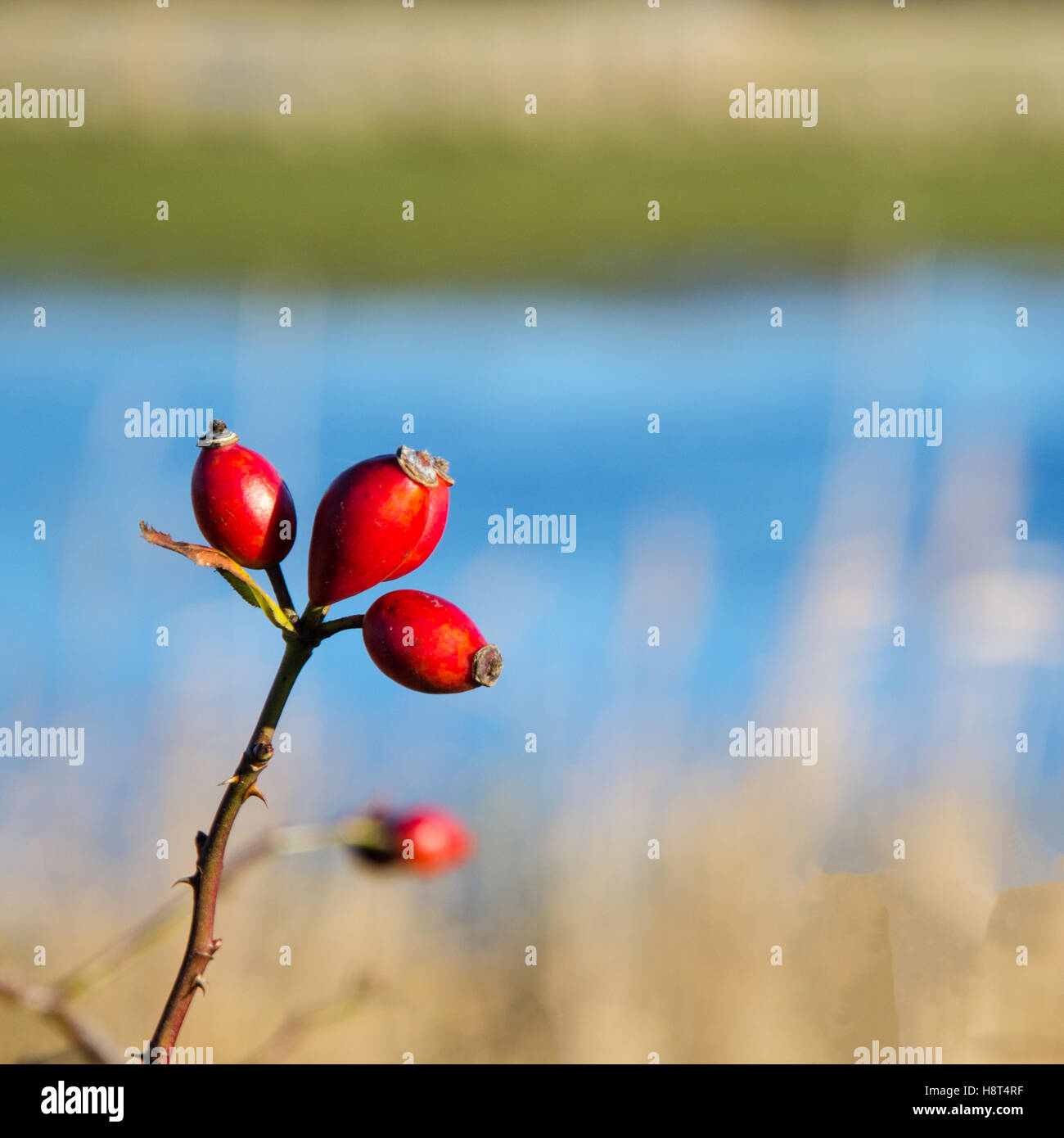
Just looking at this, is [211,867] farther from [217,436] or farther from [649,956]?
[649,956]

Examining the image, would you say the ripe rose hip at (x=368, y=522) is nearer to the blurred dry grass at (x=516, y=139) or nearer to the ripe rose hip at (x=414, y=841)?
the ripe rose hip at (x=414, y=841)

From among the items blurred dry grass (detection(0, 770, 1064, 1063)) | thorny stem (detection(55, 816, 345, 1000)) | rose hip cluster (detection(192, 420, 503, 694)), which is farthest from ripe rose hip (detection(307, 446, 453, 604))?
blurred dry grass (detection(0, 770, 1064, 1063))

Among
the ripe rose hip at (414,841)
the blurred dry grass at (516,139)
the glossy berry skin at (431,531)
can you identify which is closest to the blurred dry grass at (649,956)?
the ripe rose hip at (414,841)

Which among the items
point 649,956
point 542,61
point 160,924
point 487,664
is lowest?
point 649,956

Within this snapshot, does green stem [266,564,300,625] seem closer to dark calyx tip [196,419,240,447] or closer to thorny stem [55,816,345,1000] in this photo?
dark calyx tip [196,419,240,447]

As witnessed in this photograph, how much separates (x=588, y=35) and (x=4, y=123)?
500cm

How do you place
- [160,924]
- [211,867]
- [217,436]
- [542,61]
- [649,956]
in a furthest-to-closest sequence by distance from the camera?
[542,61] → [649,956] → [160,924] → [217,436] → [211,867]

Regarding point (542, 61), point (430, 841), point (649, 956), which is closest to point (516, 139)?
point (542, 61)

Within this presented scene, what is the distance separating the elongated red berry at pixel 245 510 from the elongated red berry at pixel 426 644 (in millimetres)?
71

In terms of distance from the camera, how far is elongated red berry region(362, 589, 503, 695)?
1.78ft

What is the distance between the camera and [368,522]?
0.57 meters

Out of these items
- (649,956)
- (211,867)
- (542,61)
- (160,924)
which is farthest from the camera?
(542,61)

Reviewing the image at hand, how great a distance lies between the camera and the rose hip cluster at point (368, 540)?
0.55 metres

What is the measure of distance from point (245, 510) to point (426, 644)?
13cm
